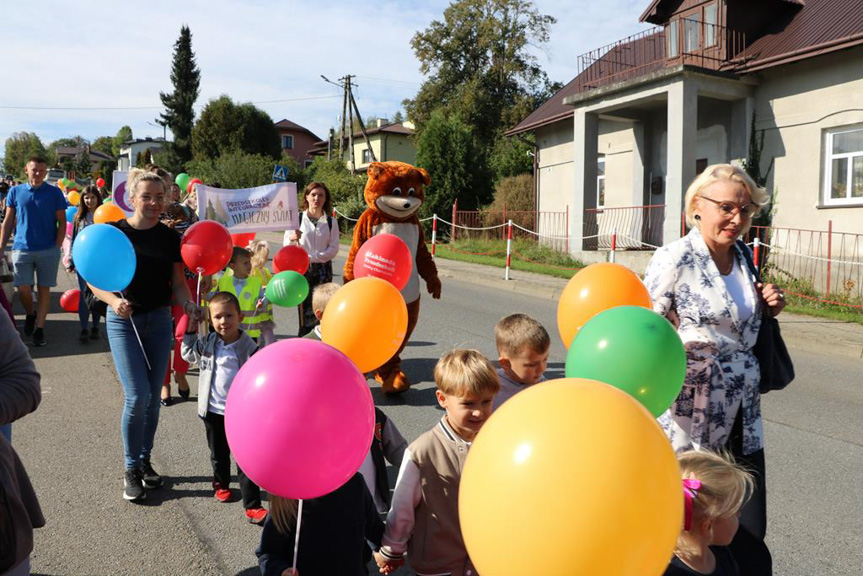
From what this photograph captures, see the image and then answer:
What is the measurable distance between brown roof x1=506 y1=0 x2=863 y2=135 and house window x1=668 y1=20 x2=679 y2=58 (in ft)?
1.78

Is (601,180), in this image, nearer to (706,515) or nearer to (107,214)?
(107,214)

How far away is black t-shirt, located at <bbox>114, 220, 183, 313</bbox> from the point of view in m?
3.92

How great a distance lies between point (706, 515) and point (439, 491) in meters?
0.92

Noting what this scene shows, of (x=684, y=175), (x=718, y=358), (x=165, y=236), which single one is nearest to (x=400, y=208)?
(x=165, y=236)


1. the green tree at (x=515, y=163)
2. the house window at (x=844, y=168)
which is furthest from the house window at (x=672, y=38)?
the green tree at (x=515, y=163)

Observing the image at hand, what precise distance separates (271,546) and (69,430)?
3520 mm

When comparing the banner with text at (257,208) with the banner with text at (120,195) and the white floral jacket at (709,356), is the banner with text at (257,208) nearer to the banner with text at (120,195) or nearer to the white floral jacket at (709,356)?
the banner with text at (120,195)

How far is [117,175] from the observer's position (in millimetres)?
8875

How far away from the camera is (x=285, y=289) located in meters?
5.64

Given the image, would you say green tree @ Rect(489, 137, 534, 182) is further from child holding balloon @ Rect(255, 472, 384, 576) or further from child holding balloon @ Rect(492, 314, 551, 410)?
child holding balloon @ Rect(255, 472, 384, 576)

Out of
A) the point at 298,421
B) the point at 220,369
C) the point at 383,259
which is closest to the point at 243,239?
the point at 383,259

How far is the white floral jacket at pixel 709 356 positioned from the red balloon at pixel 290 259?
420 centimetres

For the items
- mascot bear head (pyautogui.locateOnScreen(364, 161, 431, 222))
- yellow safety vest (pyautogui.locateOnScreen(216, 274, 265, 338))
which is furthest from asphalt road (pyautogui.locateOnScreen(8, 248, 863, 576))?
mascot bear head (pyautogui.locateOnScreen(364, 161, 431, 222))

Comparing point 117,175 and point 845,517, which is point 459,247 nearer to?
point 117,175
